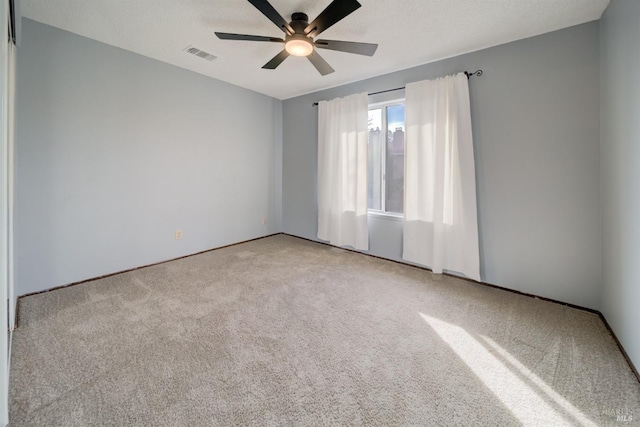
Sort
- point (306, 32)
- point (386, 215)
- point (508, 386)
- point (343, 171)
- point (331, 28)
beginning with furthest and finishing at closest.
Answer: point (343, 171) < point (386, 215) < point (331, 28) < point (306, 32) < point (508, 386)

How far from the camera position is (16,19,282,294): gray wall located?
2.42 meters

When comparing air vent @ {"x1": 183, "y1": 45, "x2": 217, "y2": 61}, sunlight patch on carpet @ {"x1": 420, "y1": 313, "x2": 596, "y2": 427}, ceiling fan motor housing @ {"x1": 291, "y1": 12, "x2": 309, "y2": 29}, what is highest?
air vent @ {"x1": 183, "y1": 45, "x2": 217, "y2": 61}

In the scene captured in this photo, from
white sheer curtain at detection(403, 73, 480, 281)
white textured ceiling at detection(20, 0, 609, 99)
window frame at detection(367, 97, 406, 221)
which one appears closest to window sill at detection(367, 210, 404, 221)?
window frame at detection(367, 97, 406, 221)

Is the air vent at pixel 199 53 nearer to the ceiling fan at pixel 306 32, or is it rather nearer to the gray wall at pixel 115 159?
the gray wall at pixel 115 159

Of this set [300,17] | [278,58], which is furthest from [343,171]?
[300,17]

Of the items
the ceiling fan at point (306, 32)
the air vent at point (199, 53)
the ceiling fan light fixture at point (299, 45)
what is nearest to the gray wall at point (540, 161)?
the ceiling fan at point (306, 32)

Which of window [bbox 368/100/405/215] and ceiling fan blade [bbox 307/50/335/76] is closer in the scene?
ceiling fan blade [bbox 307/50/335/76]

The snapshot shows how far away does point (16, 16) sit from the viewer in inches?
76.6

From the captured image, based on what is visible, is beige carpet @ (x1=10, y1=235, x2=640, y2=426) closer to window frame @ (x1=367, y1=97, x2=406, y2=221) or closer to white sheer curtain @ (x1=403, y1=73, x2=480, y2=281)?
white sheer curtain @ (x1=403, y1=73, x2=480, y2=281)

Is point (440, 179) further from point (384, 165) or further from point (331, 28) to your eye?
point (331, 28)

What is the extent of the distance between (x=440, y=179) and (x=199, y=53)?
3.01 m

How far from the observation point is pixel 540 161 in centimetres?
243

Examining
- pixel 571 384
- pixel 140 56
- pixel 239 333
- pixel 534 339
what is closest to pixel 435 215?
pixel 534 339

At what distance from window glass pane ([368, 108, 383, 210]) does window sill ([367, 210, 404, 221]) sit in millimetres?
101
